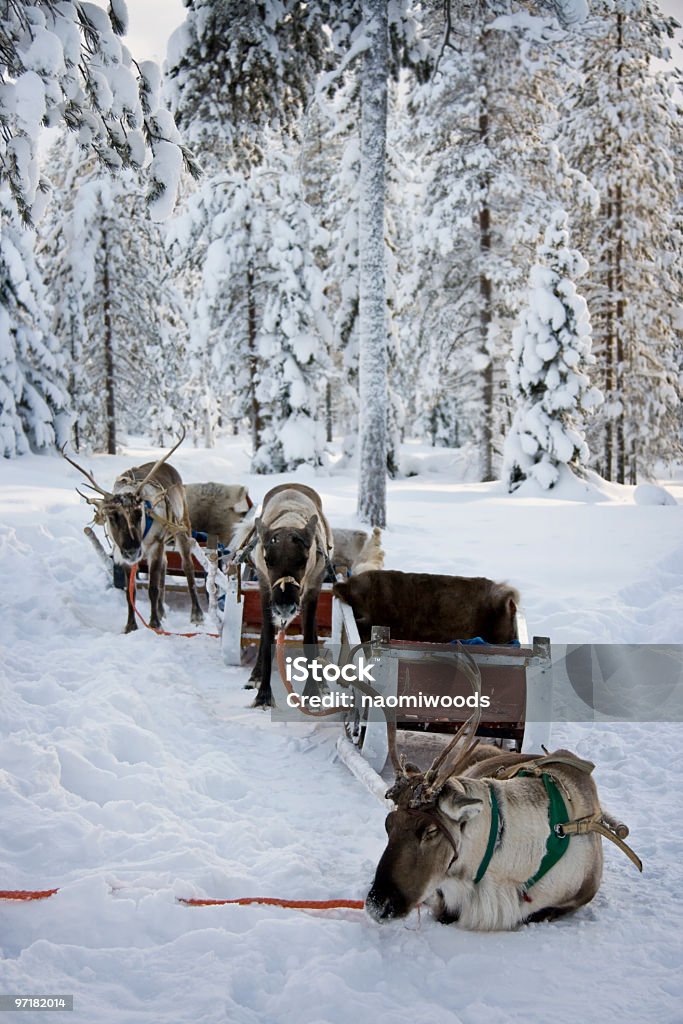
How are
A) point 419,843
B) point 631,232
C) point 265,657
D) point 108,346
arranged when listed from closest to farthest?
1. point 419,843
2. point 265,657
3. point 631,232
4. point 108,346

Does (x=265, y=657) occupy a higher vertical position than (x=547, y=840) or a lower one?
lower

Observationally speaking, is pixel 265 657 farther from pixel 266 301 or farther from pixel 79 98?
pixel 266 301

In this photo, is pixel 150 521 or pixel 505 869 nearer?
pixel 505 869

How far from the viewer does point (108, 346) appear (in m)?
24.0

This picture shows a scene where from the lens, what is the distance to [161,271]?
2514cm

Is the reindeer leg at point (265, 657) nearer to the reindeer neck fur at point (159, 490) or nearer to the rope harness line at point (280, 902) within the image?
the reindeer neck fur at point (159, 490)

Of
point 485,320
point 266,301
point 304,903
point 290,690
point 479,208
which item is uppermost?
point 479,208

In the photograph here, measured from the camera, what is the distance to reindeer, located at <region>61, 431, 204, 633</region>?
24.6 ft

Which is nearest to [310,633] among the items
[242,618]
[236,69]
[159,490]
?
[242,618]

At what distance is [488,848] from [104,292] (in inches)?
932

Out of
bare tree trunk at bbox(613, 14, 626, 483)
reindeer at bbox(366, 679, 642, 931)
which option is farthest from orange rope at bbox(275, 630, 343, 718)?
bare tree trunk at bbox(613, 14, 626, 483)

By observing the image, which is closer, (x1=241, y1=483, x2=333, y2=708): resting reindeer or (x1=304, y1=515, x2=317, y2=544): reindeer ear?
(x1=241, y1=483, x2=333, y2=708): resting reindeer

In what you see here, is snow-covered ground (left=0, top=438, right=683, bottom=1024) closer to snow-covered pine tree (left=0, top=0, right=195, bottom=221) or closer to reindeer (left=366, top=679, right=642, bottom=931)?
reindeer (left=366, top=679, right=642, bottom=931)

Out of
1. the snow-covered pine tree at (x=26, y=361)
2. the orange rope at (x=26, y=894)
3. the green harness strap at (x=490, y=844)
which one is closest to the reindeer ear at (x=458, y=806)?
the green harness strap at (x=490, y=844)
